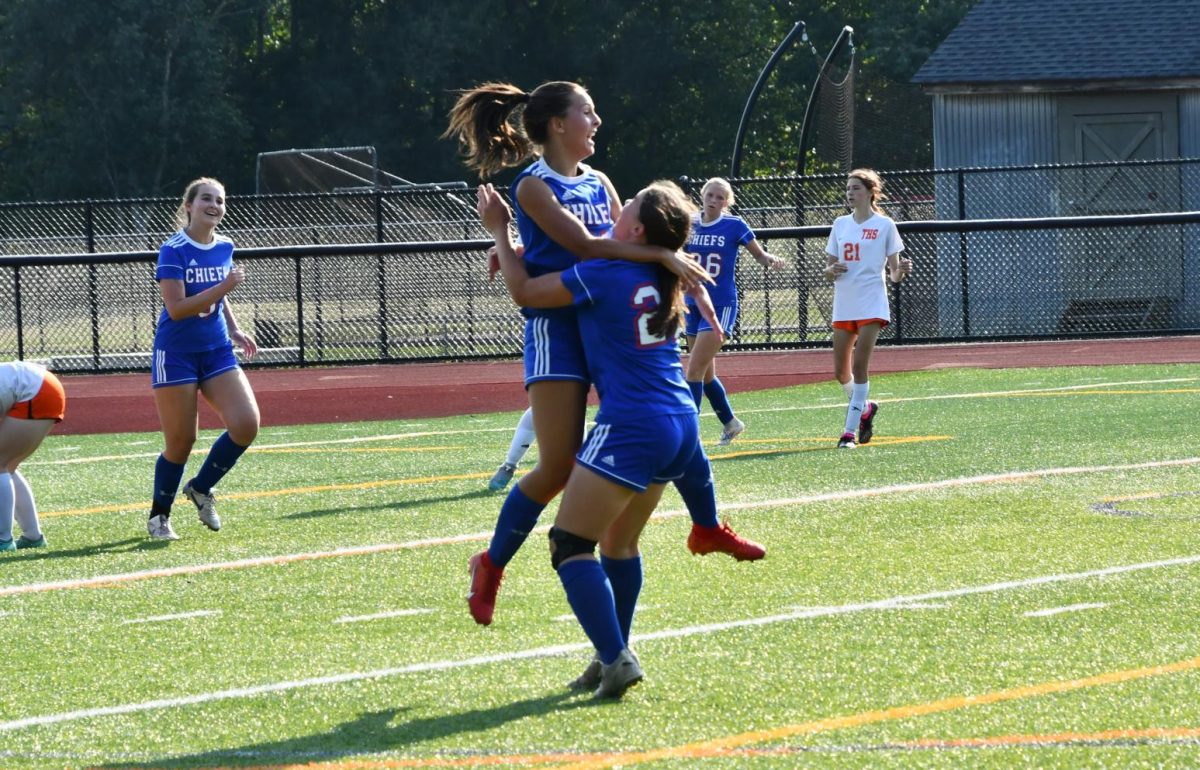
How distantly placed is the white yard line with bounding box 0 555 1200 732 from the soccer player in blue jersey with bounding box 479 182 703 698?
628 mm

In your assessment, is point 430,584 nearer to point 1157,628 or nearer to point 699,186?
point 1157,628

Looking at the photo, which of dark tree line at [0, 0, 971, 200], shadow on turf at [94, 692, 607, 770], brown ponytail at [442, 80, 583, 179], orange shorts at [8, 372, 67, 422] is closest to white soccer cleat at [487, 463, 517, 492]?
orange shorts at [8, 372, 67, 422]

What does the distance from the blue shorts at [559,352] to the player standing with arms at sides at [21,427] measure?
3.93 metres

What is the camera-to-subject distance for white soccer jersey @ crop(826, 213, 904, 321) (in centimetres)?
1287

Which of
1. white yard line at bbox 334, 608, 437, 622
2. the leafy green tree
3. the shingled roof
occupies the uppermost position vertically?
the leafy green tree

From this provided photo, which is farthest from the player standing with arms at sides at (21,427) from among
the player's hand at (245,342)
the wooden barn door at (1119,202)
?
the wooden barn door at (1119,202)

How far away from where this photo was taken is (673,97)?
5997 cm

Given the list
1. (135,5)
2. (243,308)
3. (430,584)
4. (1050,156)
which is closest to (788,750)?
(430,584)

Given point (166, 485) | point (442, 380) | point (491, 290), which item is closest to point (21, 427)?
point (166, 485)

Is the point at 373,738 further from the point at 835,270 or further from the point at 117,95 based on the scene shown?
the point at 117,95

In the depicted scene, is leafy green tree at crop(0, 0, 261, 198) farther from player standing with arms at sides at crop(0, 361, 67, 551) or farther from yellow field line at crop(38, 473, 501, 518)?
player standing with arms at sides at crop(0, 361, 67, 551)

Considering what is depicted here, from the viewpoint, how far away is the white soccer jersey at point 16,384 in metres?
8.95

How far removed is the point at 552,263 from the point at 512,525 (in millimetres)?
931

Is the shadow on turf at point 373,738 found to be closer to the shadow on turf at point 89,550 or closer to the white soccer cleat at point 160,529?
the shadow on turf at point 89,550
